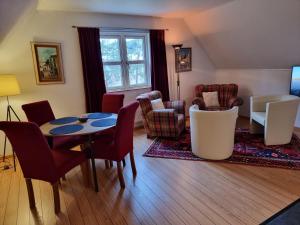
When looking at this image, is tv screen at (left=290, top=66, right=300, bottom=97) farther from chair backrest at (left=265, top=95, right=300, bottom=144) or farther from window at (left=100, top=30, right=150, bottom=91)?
window at (left=100, top=30, right=150, bottom=91)

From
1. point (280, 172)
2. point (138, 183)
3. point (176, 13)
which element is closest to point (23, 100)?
point (138, 183)

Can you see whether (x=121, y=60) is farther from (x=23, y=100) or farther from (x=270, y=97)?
(x=270, y=97)

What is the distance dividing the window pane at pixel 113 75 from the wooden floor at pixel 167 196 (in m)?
2.01

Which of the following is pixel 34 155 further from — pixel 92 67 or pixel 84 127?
pixel 92 67

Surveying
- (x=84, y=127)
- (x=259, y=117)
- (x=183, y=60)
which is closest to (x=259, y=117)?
(x=259, y=117)

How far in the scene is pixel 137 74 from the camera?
4656 millimetres

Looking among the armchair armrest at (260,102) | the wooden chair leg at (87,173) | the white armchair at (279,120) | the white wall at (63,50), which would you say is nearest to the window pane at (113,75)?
the white wall at (63,50)

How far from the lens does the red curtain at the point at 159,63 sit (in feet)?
14.9

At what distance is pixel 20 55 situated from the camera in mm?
3375

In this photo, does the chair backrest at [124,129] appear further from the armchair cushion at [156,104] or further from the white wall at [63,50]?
the white wall at [63,50]

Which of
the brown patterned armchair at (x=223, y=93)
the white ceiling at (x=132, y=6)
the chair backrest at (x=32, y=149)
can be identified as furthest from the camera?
the brown patterned armchair at (x=223, y=93)

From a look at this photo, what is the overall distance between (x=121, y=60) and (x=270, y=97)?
292 cm

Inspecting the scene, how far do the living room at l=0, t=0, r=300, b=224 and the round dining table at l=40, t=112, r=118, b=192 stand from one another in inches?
21.6

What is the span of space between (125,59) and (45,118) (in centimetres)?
209
